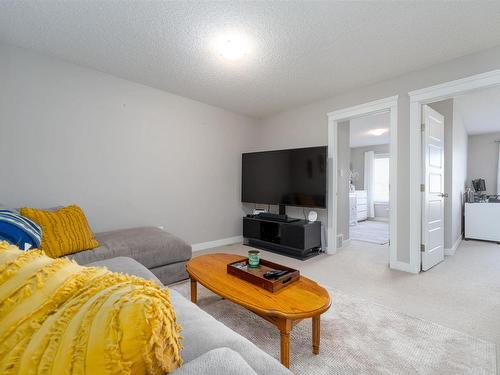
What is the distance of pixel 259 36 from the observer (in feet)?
7.07

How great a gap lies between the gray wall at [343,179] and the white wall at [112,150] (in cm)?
180

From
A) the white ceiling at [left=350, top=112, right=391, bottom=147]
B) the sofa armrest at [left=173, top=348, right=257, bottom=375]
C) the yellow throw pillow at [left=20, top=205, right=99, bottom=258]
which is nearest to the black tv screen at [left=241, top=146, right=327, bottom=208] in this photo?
the white ceiling at [left=350, top=112, right=391, bottom=147]

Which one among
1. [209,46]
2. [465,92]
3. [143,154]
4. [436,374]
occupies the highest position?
[209,46]

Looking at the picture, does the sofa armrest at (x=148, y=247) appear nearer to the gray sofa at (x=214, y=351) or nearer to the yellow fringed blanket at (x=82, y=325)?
the gray sofa at (x=214, y=351)

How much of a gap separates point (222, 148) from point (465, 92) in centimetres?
321

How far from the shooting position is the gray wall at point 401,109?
8.09 feet

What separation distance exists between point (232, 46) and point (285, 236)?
2531mm

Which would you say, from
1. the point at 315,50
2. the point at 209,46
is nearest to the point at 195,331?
the point at 209,46

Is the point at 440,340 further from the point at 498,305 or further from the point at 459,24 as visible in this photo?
the point at 459,24

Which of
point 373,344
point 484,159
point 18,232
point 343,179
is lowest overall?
point 373,344

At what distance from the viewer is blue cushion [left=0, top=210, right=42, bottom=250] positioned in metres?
1.37

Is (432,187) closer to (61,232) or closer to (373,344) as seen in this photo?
(373,344)

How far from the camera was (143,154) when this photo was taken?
10.6 feet

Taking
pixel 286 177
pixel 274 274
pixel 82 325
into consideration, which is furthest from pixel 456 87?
pixel 82 325
